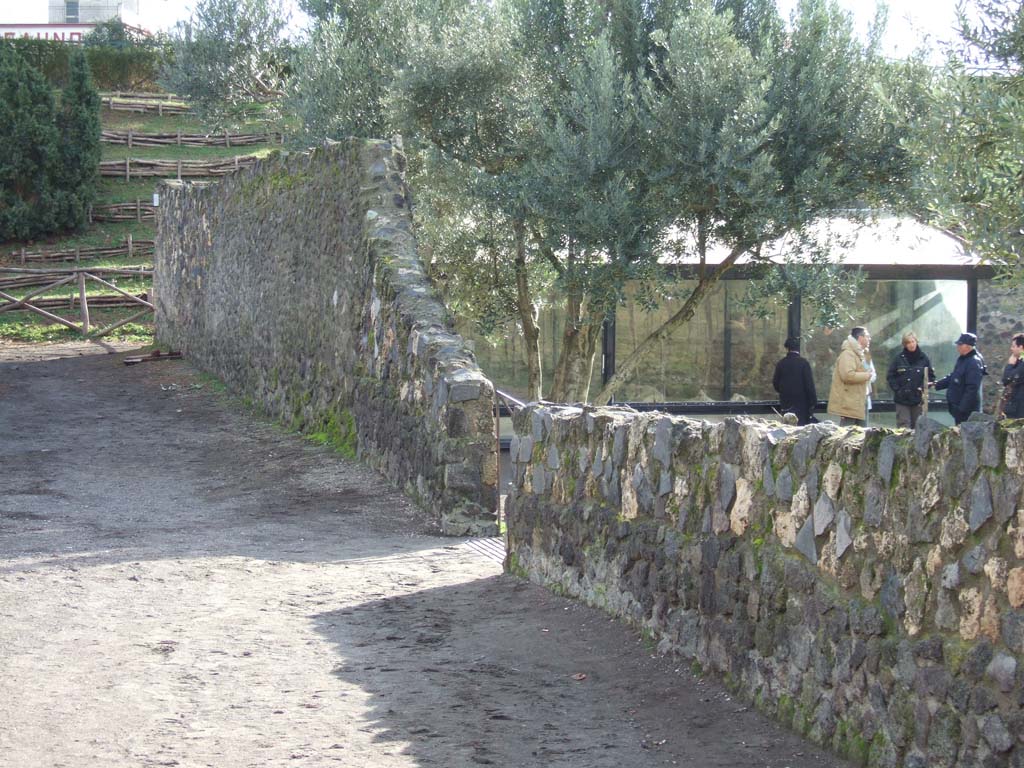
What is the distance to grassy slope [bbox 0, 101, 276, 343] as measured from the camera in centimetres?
2428

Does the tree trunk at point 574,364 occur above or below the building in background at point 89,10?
below

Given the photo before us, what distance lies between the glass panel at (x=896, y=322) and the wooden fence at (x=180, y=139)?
24071 millimetres

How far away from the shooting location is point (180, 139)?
3884 cm

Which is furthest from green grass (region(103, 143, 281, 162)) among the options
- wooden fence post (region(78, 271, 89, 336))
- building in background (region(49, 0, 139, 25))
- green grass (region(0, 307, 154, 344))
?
building in background (region(49, 0, 139, 25))

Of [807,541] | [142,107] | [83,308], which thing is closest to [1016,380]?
[807,541]

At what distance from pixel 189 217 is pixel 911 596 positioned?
17010 millimetres

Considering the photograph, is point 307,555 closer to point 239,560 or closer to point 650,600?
point 239,560

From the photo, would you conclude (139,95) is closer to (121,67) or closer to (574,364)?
(121,67)

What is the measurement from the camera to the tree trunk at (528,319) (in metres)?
14.6

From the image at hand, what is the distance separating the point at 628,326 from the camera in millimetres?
16156

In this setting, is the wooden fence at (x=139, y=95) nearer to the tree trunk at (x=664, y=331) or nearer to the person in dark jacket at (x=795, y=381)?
the tree trunk at (x=664, y=331)

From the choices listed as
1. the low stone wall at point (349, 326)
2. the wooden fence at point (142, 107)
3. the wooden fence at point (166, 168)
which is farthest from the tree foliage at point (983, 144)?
the wooden fence at point (142, 107)

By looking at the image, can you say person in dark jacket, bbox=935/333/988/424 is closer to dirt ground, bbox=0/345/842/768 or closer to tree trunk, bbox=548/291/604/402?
tree trunk, bbox=548/291/604/402

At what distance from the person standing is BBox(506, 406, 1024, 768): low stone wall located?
8748mm
